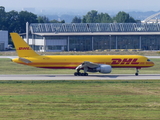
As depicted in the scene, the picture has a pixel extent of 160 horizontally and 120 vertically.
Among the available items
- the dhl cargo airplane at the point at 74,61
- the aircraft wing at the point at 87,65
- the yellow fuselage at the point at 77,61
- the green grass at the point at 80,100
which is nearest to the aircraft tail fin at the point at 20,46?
the dhl cargo airplane at the point at 74,61

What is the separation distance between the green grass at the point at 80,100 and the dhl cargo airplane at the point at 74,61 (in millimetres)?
6472

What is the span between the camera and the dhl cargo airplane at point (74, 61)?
1900 inches

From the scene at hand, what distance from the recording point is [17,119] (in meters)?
24.7

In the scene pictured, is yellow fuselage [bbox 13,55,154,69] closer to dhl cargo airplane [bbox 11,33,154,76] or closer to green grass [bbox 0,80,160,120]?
dhl cargo airplane [bbox 11,33,154,76]

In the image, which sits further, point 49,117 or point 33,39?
point 33,39

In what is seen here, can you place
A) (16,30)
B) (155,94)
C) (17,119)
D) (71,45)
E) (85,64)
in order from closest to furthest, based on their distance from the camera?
(17,119) → (155,94) → (85,64) → (71,45) → (16,30)

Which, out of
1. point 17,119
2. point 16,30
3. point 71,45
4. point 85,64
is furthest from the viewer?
point 16,30

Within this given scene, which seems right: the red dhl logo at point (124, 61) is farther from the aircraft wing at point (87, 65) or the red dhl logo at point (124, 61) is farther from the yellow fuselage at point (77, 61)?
the aircraft wing at point (87, 65)

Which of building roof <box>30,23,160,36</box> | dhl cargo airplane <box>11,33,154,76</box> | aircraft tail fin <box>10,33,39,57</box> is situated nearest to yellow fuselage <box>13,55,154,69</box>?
dhl cargo airplane <box>11,33,154,76</box>

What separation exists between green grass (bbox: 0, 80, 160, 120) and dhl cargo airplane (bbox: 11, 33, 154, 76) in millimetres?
6472

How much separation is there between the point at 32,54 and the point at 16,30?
113m

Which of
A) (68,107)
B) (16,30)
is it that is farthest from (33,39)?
(68,107)

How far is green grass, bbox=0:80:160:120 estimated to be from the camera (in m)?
26.1

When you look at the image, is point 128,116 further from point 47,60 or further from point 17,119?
point 47,60
